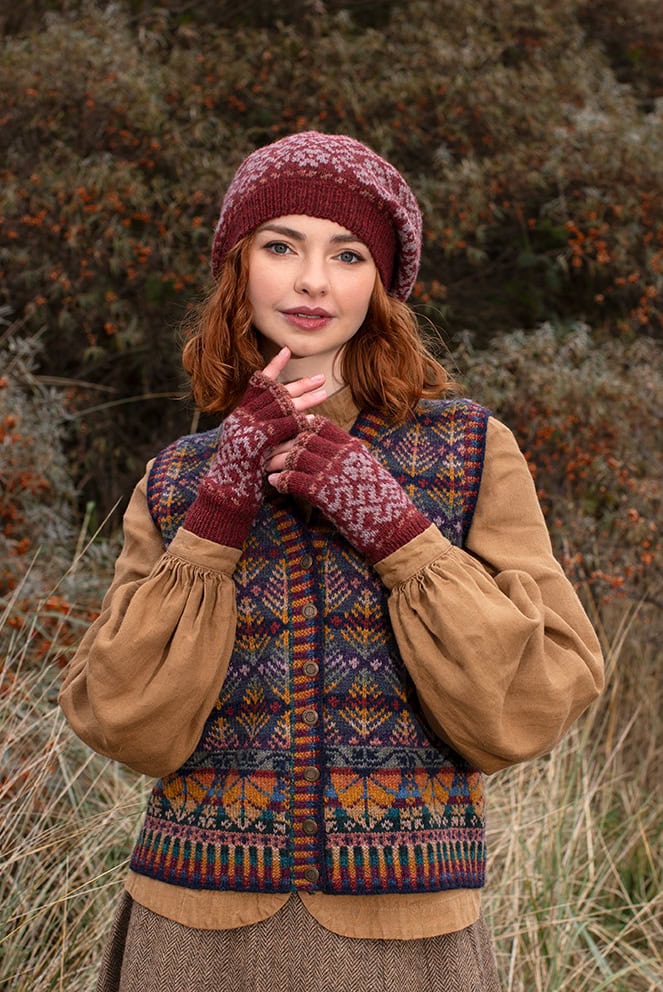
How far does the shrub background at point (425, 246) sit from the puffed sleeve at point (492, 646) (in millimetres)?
2248

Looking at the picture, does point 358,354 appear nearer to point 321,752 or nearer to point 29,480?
point 321,752

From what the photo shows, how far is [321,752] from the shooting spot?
1.81m

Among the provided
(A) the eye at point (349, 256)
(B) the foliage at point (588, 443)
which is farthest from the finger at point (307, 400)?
(B) the foliage at point (588, 443)

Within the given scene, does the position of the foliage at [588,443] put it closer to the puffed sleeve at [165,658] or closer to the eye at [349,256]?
the eye at [349,256]

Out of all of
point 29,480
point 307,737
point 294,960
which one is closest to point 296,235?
point 307,737

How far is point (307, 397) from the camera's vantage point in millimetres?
1886

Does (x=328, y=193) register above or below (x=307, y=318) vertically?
above

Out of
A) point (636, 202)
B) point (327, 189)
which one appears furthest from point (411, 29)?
point (327, 189)

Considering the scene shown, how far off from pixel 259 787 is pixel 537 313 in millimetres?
4901

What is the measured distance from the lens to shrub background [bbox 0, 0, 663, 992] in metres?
4.80

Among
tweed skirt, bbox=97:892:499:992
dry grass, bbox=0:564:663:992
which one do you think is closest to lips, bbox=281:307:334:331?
tweed skirt, bbox=97:892:499:992

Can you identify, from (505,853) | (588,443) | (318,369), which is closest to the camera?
(318,369)

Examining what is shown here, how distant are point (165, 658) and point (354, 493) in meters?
0.41

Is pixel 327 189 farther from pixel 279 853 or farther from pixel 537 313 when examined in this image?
pixel 537 313
